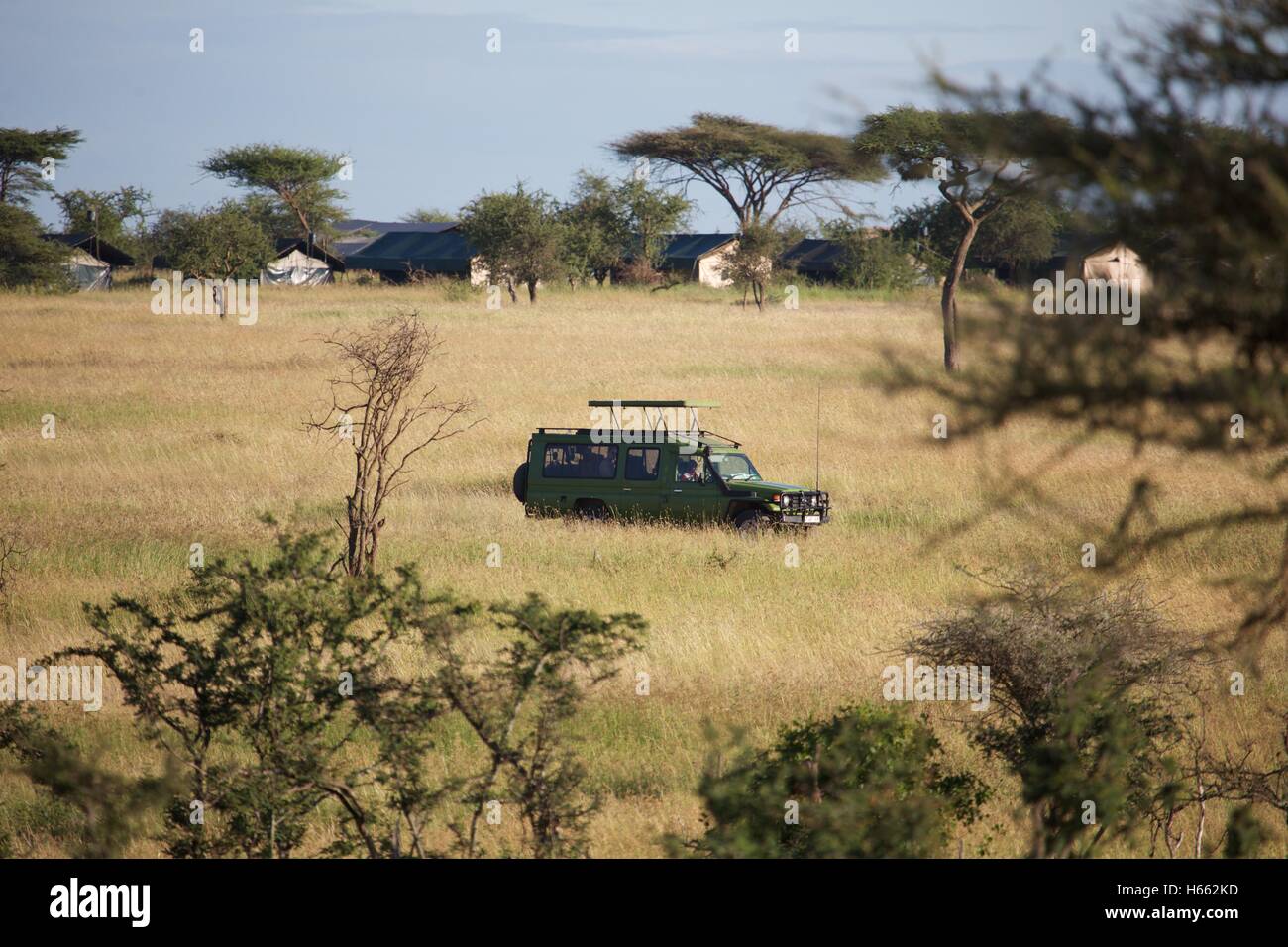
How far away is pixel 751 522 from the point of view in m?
18.1

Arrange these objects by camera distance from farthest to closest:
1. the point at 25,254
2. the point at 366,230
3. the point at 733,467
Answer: the point at 366,230
the point at 25,254
the point at 733,467

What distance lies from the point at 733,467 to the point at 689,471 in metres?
0.91

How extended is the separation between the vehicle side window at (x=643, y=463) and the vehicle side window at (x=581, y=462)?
0.75 feet

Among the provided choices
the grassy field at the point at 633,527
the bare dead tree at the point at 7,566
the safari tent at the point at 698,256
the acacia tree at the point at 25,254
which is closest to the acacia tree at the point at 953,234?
the grassy field at the point at 633,527

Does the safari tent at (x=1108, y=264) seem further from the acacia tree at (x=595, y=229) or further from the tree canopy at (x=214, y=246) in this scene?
the acacia tree at (x=595, y=229)

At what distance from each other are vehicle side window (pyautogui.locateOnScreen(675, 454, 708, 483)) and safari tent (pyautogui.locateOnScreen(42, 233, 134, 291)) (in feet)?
184

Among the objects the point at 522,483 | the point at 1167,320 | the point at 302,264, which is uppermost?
the point at 1167,320

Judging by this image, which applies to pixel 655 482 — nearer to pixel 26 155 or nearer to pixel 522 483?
pixel 522 483

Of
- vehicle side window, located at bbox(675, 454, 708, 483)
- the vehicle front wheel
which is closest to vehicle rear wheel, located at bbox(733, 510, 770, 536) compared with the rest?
vehicle side window, located at bbox(675, 454, 708, 483)

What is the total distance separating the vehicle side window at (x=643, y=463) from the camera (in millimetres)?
18688

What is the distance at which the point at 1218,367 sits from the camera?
15.1ft

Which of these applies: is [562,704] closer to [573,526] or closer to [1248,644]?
[1248,644]

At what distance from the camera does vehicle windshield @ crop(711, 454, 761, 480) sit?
18781mm

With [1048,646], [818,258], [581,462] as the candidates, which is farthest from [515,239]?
[1048,646]
